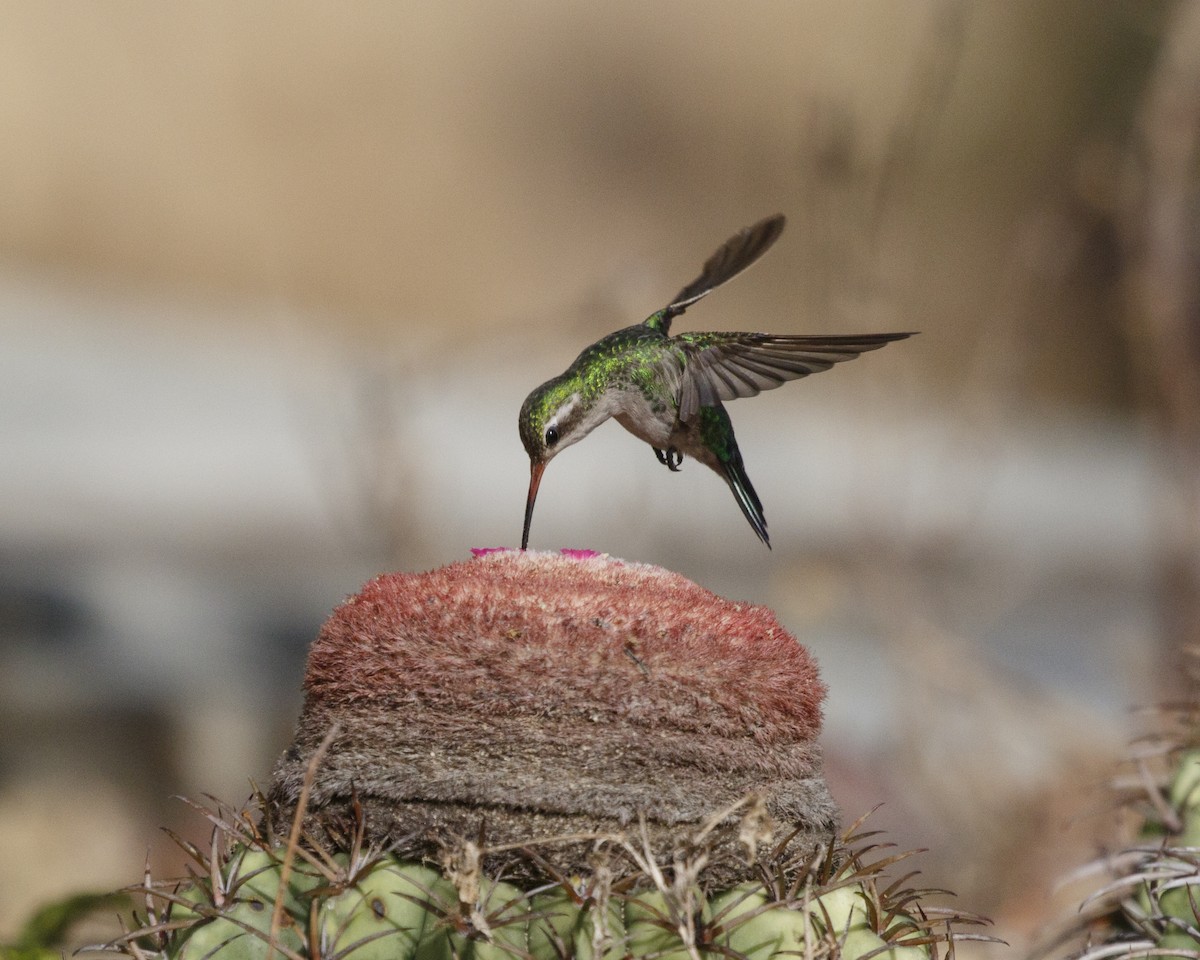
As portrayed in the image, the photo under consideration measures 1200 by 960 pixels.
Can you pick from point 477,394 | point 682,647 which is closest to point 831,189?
point 477,394

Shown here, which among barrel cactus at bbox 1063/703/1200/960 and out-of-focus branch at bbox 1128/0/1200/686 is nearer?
barrel cactus at bbox 1063/703/1200/960

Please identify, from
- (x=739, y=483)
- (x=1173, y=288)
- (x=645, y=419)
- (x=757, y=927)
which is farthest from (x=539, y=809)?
(x=1173, y=288)

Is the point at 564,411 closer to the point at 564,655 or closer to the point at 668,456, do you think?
the point at 668,456

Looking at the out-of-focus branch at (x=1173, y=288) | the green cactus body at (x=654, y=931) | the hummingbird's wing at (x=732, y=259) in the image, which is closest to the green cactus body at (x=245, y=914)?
the green cactus body at (x=654, y=931)

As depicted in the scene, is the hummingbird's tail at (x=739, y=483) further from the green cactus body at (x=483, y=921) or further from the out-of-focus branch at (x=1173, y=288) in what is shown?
the out-of-focus branch at (x=1173, y=288)

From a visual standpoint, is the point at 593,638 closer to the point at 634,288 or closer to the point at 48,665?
the point at 634,288

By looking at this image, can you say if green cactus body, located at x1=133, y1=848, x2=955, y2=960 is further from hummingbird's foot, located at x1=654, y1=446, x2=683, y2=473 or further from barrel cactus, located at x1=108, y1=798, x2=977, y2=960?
hummingbird's foot, located at x1=654, y1=446, x2=683, y2=473

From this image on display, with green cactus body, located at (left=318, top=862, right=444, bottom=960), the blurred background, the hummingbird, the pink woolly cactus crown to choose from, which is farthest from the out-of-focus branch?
green cactus body, located at (left=318, top=862, right=444, bottom=960)
